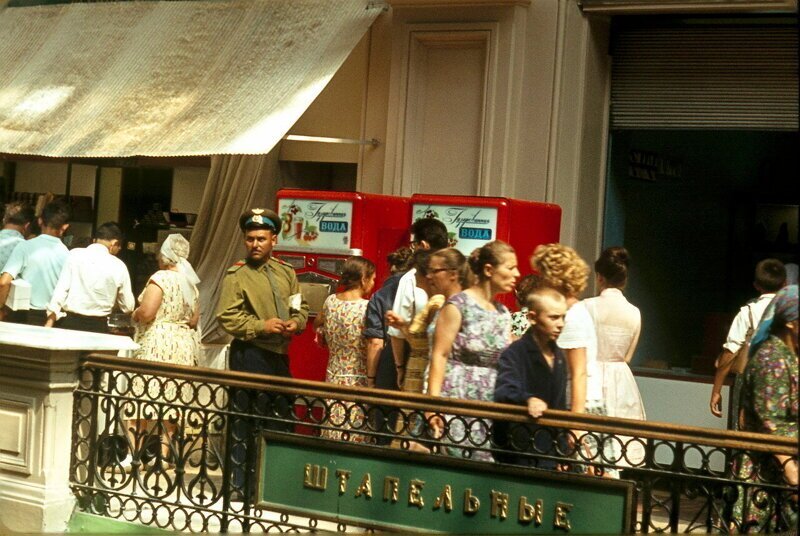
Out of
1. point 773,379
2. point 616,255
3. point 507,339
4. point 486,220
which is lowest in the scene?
point 773,379

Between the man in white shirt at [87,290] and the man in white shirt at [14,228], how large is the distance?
45.4 inches

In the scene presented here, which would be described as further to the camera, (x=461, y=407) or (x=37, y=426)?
(x=37, y=426)

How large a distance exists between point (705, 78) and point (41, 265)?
18.1ft

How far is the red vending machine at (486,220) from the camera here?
1012 centimetres

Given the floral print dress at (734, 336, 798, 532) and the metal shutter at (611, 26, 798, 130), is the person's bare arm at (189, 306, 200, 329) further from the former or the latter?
the floral print dress at (734, 336, 798, 532)

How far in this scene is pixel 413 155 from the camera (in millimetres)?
11828

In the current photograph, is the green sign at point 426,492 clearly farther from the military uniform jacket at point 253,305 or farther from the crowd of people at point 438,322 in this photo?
the military uniform jacket at point 253,305

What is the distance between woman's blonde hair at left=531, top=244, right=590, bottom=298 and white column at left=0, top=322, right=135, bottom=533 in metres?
2.68

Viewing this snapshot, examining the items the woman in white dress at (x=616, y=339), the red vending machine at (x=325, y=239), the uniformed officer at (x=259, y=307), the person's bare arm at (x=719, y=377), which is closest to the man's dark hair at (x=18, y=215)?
the red vending machine at (x=325, y=239)

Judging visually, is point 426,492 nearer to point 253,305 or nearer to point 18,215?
point 253,305

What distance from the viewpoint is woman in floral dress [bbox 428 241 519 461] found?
7.01 metres

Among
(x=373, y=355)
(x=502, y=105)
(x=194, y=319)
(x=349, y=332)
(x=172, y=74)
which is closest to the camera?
(x=373, y=355)

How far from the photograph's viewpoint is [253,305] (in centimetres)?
898

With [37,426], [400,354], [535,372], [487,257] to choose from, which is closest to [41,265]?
[37,426]
